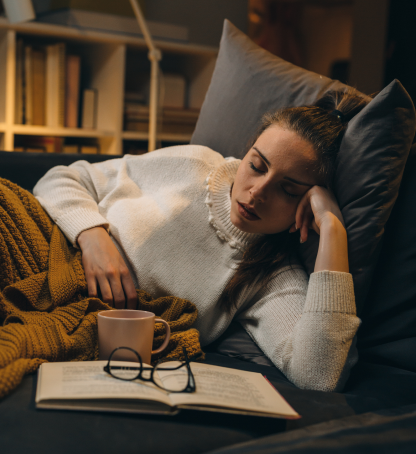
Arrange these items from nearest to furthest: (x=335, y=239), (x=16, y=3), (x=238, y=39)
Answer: (x=335, y=239) → (x=238, y=39) → (x=16, y=3)

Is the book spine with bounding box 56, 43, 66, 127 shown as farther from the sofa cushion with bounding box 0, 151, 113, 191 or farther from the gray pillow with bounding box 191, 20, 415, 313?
the gray pillow with bounding box 191, 20, 415, 313

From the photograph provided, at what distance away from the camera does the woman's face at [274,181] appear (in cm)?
97

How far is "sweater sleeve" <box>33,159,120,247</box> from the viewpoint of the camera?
1067 mm

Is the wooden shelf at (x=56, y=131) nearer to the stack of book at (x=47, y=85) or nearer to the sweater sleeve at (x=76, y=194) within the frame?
the stack of book at (x=47, y=85)

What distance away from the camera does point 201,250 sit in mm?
1104

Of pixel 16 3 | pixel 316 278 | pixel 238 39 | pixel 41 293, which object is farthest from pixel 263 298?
pixel 16 3

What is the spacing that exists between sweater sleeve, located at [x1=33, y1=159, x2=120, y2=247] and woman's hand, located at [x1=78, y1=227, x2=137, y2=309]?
40 mm

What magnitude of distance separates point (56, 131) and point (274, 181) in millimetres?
1545

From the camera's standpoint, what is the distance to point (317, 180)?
3.25ft

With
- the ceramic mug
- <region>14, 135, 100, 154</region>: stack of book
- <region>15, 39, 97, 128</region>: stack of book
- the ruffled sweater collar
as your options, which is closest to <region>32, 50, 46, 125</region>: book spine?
<region>15, 39, 97, 128</region>: stack of book

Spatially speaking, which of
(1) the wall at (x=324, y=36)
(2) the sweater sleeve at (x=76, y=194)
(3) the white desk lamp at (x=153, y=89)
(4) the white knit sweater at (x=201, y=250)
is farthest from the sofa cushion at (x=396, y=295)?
(1) the wall at (x=324, y=36)

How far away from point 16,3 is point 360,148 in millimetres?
1581

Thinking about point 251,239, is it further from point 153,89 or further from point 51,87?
point 51,87

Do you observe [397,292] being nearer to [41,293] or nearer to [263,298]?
[263,298]
